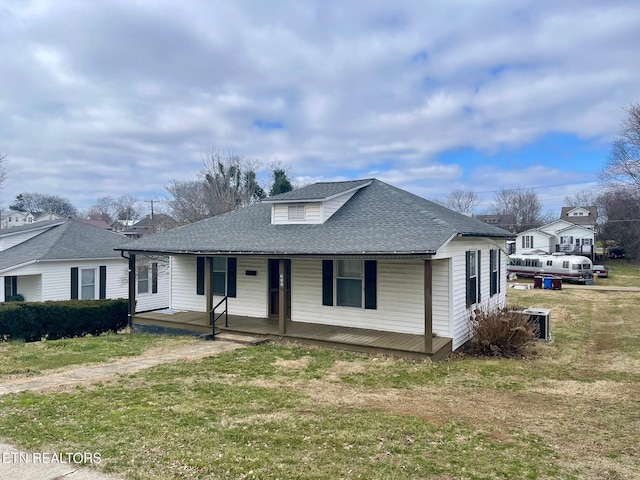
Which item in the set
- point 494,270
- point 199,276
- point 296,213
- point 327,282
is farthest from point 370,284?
point 199,276

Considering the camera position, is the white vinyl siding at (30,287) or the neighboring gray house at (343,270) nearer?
the neighboring gray house at (343,270)

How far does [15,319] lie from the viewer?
39.1 ft

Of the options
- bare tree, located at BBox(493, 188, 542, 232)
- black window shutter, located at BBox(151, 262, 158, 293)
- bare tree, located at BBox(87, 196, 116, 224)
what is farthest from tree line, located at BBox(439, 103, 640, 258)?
bare tree, located at BBox(87, 196, 116, 224)

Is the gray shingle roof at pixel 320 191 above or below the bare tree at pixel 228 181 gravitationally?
below

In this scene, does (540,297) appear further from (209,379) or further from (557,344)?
(209,379)

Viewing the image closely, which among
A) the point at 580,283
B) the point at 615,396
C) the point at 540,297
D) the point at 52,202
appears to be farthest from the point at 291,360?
the point at 52,202

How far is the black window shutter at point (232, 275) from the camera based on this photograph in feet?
44.0

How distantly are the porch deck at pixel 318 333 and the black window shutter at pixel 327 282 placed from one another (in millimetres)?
707

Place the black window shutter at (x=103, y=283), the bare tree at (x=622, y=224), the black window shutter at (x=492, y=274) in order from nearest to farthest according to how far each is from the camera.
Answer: the black window shutter at (x=492, y=274), the black window shutter at (x=103, y=283), the bare tree at (x=622, y=224)

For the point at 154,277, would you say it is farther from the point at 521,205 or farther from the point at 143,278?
the point at 521,205

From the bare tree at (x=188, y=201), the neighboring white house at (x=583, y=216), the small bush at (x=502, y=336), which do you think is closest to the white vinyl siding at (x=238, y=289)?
the small bush at (x=502, y=336)

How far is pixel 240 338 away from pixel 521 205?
64520mm

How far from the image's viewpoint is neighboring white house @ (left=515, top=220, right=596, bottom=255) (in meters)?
45.8

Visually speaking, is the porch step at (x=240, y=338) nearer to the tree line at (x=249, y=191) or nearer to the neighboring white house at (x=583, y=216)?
the tree line at (x=249, y=191)
